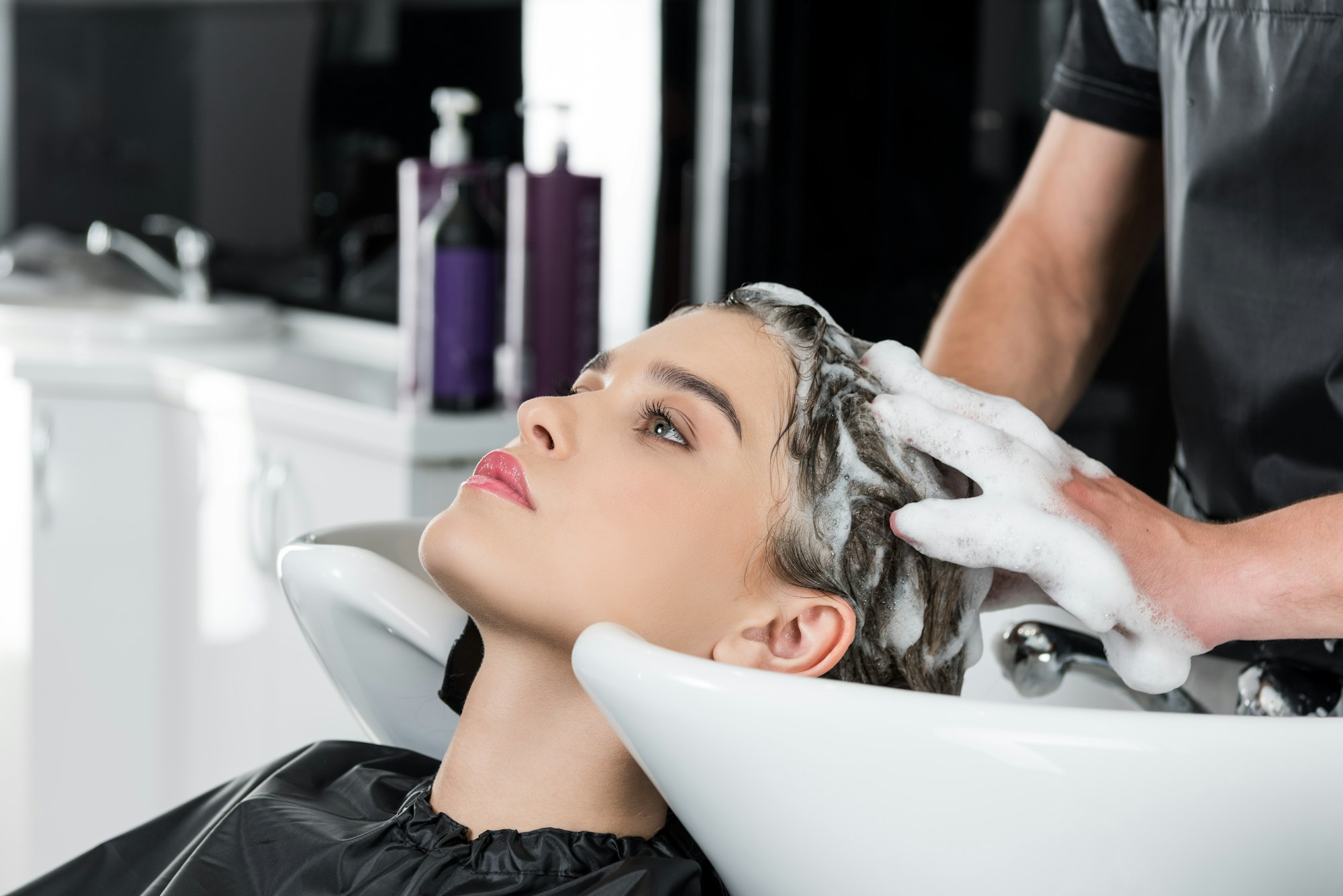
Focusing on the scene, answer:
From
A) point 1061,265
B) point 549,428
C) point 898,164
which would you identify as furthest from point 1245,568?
point 898,164

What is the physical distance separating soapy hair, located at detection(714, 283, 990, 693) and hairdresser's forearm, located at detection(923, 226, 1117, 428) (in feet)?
0.78

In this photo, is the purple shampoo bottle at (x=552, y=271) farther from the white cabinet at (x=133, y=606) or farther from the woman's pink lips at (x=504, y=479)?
the woman's pink lips at (x=504, y=479)

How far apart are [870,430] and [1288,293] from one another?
357mm

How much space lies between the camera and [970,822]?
0.66m

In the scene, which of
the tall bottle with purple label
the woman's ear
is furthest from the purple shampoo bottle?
the woman's ear

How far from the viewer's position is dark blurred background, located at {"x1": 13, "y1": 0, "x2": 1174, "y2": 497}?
66.4 inches

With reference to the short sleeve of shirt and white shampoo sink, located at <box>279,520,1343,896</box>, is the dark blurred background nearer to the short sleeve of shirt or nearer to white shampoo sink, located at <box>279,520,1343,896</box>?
the short sleeve of shirt

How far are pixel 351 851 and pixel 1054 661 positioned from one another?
52cm

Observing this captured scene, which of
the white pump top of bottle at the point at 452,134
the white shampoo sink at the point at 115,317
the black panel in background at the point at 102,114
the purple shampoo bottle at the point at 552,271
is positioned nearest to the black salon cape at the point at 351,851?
the purple shampoo bottle at the point at 552,271

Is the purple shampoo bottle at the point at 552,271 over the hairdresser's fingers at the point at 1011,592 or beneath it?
over

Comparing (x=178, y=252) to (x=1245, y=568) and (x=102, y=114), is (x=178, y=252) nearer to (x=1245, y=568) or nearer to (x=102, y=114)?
(x=102, y=114)

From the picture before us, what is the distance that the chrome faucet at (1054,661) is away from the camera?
0.99 metres

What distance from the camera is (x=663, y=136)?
1979 millimetres

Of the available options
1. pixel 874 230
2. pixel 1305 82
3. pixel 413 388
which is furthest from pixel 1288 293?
pixel 413 388
